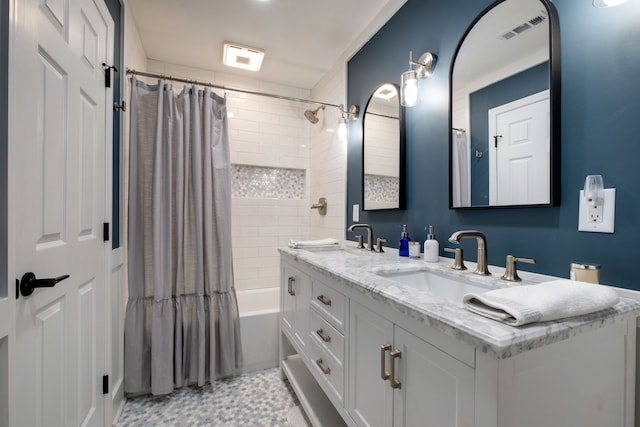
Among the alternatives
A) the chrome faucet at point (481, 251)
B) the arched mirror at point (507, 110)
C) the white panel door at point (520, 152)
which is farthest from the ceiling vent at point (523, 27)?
the chrome faucet at point (481, 251)

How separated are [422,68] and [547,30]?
60cm

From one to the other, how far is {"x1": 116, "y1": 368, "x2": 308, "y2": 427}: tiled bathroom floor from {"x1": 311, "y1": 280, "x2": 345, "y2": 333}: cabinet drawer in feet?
2.62

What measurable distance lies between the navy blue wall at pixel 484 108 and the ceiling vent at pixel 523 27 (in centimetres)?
16

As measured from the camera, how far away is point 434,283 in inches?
48.8

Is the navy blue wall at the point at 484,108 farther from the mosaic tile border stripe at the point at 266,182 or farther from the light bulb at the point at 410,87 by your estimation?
the mosaic tile border stripe at the point at 266,182

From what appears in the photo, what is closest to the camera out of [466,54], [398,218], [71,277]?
[71,277]

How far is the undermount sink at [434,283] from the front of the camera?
3.64 feet

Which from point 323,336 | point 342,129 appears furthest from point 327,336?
point 342,129

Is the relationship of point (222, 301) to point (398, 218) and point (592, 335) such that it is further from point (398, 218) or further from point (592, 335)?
point (592, 335)

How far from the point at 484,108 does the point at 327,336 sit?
3.95 ft

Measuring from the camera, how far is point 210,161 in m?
2.01

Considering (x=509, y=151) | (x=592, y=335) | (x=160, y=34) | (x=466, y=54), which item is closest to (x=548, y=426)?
(x=592, y=335)

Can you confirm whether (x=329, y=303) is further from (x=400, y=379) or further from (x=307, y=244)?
(x=307, y=244)

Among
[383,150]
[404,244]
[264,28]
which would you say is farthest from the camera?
[264,28]
